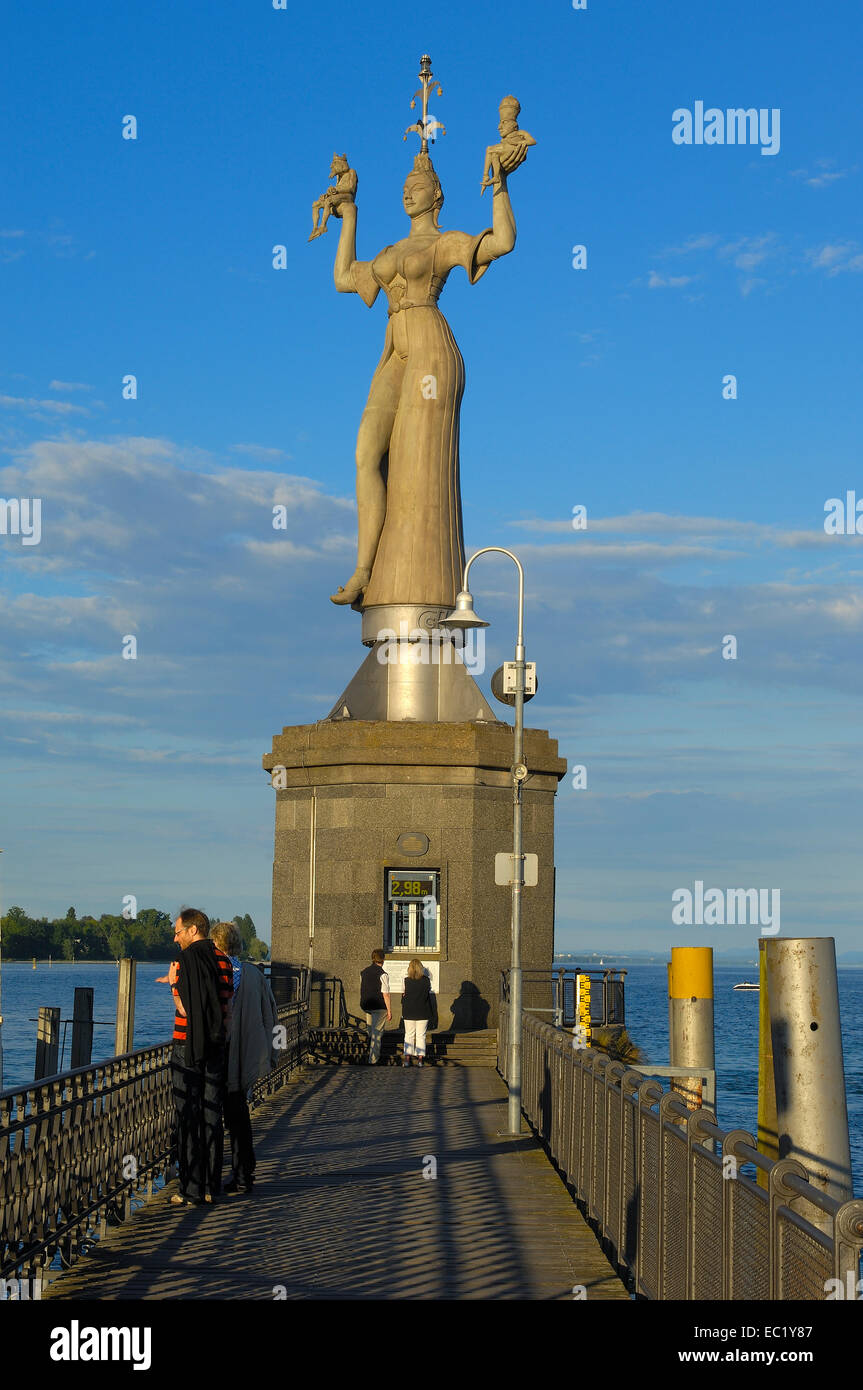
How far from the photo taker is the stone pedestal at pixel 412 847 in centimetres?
2570

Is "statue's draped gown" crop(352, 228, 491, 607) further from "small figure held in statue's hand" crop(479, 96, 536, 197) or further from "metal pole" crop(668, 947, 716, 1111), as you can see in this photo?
"metal pole" crop(668, 947, 716, 1111)

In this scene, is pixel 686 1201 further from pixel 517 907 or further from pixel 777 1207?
pixel 517 907

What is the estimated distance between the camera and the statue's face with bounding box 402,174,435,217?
2872 centimetres

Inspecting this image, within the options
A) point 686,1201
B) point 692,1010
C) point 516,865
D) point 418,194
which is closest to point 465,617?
point 516,865

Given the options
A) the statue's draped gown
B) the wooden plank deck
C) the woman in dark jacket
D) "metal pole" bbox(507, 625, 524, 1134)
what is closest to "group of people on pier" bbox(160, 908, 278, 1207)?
the wooden plank deck

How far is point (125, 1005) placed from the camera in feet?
53.0

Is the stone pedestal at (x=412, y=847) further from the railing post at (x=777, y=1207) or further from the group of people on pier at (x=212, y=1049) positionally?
the railing post at (x=777, y=1207)


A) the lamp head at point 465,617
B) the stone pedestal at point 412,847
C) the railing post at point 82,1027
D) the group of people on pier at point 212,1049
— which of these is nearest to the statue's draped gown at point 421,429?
the stone pedestal at point 412,847

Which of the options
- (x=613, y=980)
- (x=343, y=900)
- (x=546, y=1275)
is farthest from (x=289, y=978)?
(x=546, y=1275)

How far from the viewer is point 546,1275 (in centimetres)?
946

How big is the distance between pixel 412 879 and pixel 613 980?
4090 millimetres

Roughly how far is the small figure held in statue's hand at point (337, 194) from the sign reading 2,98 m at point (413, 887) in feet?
40.8
